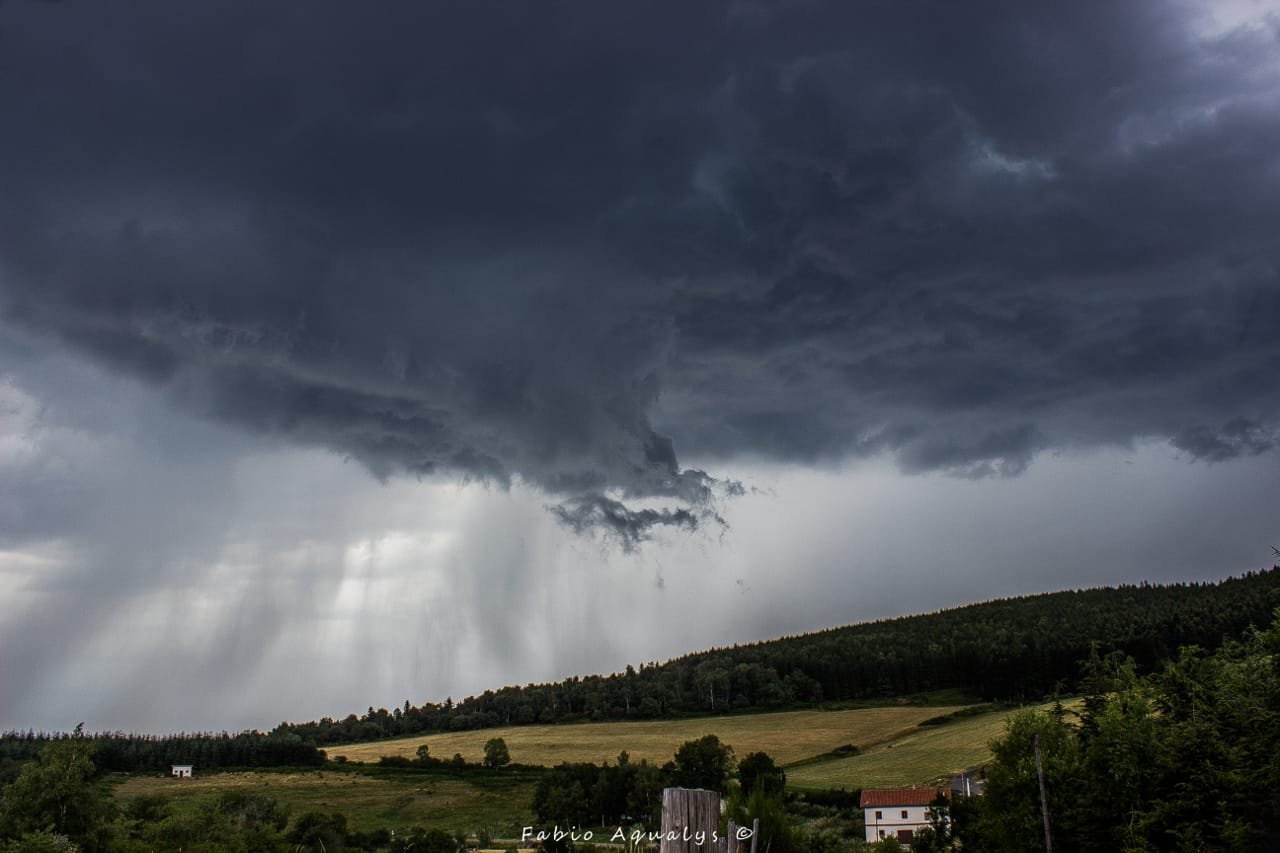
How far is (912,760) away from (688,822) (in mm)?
121002

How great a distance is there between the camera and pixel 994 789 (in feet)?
181

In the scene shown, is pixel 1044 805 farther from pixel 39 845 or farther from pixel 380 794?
pixel 380 794

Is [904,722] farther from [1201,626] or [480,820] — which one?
[480,820]

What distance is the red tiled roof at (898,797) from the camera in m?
85.3

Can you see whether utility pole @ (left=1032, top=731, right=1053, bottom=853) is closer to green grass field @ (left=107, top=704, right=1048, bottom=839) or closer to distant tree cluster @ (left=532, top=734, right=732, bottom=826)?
green grass field @ (left=107, top=704, right=1048, bottom=839)

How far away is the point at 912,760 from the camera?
11462 cm

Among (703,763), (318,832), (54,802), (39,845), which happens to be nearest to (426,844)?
(318,832)

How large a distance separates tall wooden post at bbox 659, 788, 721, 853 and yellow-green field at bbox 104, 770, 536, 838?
10109cm

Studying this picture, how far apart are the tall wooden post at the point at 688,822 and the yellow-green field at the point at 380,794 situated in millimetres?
101088

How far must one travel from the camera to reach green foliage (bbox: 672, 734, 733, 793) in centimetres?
10881

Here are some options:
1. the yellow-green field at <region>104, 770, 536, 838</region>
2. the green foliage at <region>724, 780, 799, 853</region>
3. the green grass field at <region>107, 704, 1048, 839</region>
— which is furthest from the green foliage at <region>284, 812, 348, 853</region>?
the green foliage at <region>724, 780, 799, 853</region>

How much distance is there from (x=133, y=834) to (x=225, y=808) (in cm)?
2220

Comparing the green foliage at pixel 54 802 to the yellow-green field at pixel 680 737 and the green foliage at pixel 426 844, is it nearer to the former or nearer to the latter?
the green foliage at pixel 426 844

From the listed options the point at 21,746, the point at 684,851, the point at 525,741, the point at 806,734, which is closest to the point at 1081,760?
the point at 684,851
